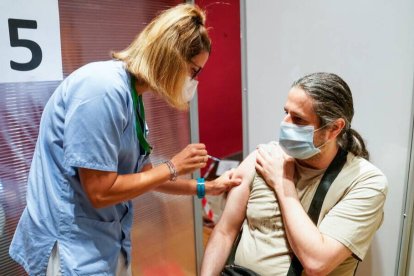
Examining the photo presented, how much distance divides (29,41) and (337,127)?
1128 millimetres

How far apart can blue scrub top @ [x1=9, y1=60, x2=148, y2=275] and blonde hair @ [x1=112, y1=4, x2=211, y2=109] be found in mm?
63

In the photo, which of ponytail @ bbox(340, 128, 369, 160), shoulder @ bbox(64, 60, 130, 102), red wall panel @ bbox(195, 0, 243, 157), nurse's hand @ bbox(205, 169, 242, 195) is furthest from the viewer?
red wall panel @ bbox(195, 0, 243, 157)

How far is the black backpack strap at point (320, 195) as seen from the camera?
1.24 metres

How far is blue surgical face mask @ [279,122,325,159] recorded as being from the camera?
1.27m

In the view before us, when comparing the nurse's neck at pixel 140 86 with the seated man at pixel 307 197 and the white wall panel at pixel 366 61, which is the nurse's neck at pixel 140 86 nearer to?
the seated man at pixel 307 197

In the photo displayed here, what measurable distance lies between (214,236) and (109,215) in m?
0.48

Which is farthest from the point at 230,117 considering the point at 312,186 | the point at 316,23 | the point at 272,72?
the point at 312,186

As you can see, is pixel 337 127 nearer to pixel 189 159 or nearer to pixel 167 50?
pixel 189 159

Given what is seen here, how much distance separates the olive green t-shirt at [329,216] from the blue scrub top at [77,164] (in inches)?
20.0

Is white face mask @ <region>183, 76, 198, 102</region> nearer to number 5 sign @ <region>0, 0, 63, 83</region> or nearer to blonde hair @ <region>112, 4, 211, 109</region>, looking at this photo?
blonde hair @ <region>112, 4, 211, 109</region>

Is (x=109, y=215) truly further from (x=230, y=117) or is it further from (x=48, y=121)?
(x=230, y=117)

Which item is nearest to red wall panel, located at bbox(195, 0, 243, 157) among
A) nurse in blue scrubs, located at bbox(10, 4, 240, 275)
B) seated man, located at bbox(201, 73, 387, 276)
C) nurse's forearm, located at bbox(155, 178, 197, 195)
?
nurse's forearm, located at bbox(155, 178, 197, 195)

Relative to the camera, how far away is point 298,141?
128cm

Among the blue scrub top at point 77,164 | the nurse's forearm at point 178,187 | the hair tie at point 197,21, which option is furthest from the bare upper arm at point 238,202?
the hair tie at point 197,21
